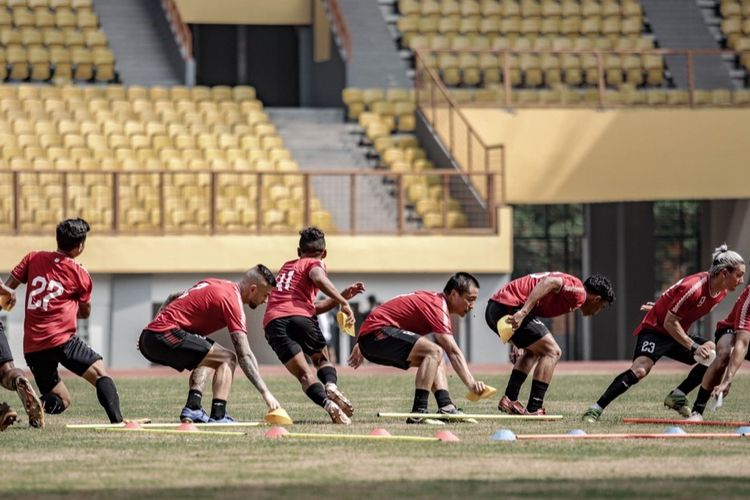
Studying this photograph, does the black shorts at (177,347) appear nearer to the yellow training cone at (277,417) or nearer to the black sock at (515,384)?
the yellow training cone at (277,417)

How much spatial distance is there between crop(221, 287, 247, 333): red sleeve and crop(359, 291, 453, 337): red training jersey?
5.36 ft

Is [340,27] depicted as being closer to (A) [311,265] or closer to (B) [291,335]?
(A) [311,265]

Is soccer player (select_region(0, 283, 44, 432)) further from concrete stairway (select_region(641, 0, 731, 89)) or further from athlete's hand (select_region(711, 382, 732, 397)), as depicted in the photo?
concrete stairway (select_region(641, 0, 731, 89))

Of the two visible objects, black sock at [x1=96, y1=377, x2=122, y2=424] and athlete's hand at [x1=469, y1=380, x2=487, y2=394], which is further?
A: athlete's hand at [x1=469, y1=380, x2=487, y2=394]

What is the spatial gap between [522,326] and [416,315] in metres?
1.03

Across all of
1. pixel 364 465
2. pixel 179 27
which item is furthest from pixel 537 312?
pixel 179 27

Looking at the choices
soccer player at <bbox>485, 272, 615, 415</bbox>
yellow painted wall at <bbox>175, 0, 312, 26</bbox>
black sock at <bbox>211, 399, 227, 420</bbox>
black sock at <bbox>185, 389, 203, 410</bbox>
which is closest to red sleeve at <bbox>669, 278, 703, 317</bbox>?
soccer player at <bbox>485, 272, 615, 415</bbox>

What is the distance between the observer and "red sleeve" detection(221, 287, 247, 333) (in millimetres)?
14641

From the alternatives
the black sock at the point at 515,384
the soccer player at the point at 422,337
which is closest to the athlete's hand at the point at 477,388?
the soccer player at the point at 422,337

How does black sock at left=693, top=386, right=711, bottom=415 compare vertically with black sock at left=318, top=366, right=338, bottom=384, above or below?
below

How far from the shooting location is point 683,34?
38.4 meters

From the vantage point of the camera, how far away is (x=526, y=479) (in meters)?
10.6

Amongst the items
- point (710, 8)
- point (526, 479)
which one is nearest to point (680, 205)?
point (710, 8)

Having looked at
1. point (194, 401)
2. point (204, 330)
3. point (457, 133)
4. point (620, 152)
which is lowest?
point (194, 401)
